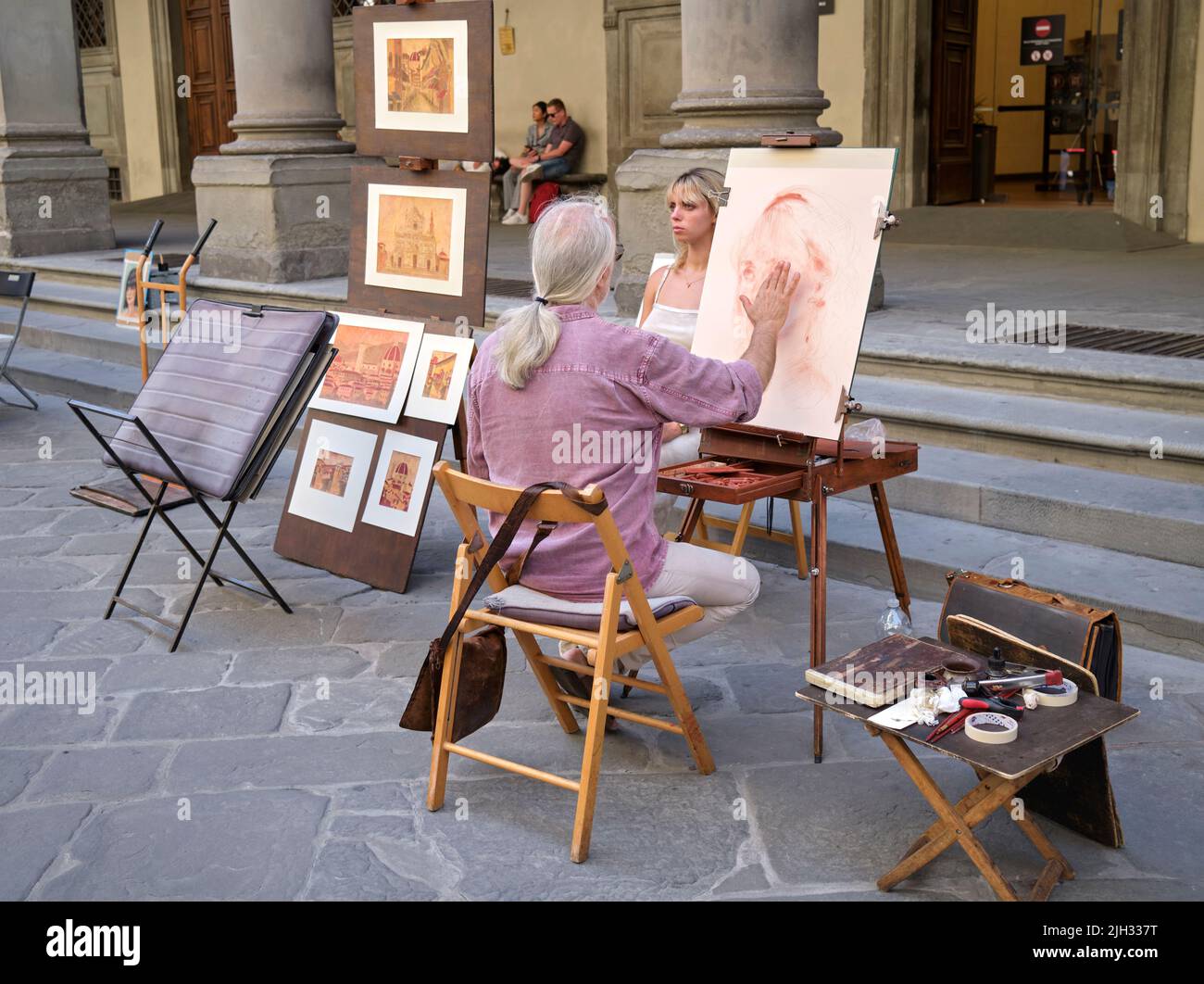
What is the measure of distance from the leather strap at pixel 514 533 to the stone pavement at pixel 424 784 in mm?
455

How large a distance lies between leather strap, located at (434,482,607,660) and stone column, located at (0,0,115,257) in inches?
367

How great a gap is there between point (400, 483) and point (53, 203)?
7876 mm

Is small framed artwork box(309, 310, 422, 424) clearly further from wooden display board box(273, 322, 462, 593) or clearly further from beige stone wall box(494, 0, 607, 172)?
beige stone wall box(494, 0, 607, 172)

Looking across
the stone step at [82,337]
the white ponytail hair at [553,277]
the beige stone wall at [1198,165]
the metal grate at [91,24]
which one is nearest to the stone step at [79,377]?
the stone step at [82,337]

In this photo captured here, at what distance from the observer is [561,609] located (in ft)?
10.0

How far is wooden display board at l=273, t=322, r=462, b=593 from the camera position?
470 cm

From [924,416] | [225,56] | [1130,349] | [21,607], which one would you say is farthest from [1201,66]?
[225,56]

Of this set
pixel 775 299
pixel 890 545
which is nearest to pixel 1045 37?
pixel 890 545

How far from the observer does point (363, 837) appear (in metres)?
3.02

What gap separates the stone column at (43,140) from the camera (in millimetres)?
10938

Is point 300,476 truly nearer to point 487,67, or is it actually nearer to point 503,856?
point 487,67

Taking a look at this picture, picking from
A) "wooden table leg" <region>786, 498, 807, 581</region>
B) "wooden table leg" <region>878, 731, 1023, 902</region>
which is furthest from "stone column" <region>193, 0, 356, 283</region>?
"wooden table leg" <region>878, 731, 1023, 902</region>

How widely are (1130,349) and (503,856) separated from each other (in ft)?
12.4

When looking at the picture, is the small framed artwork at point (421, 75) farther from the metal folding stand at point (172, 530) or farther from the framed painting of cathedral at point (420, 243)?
the metal folding stand at point (172, 530)
